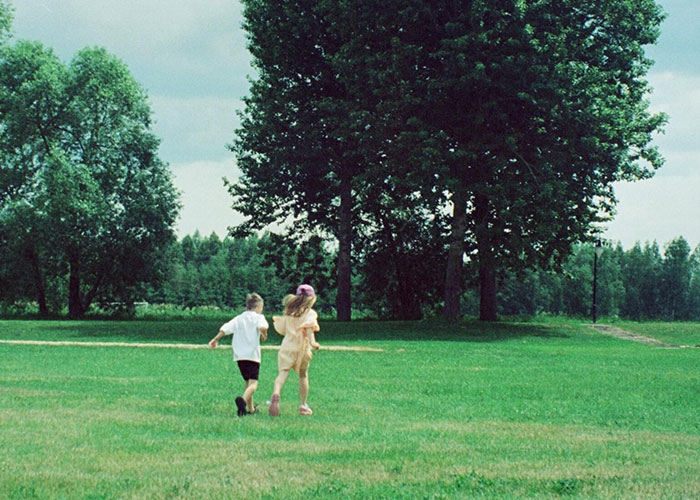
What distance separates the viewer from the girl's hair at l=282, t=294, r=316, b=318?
1259 centimetres

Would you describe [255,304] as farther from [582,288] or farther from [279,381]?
[582,288]

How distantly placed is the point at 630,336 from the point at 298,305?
28.8 m

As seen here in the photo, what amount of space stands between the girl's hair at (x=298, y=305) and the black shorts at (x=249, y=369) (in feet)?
2.94

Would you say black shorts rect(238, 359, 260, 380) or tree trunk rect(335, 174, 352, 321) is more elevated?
tree trunk rect(335, 174, 352, 321)

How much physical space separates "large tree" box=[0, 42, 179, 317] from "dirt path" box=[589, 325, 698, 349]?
28.0m

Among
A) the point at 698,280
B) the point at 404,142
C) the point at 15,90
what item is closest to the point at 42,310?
the point at 15,90

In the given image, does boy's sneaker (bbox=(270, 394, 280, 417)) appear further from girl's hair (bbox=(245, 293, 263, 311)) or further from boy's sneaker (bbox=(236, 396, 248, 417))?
girl's hair (bbox=(245, 293, 263, 311))

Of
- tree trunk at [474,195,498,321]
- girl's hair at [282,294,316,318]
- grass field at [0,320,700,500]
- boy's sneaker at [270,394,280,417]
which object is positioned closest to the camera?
grass field at [0,320,700,500]

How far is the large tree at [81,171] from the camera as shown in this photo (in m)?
52.5

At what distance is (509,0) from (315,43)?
38.2ft

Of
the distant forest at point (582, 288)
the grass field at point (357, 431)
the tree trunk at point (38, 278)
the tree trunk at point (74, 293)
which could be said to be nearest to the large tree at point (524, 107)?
the grass field at point (357, 431)

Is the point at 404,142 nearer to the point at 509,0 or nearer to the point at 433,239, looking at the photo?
the point at 509,0

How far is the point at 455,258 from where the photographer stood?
38406mm

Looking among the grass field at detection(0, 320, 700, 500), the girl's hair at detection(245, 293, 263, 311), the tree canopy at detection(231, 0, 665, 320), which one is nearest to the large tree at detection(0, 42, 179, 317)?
the tree canopy at detection(231, 0, 665, 320)
